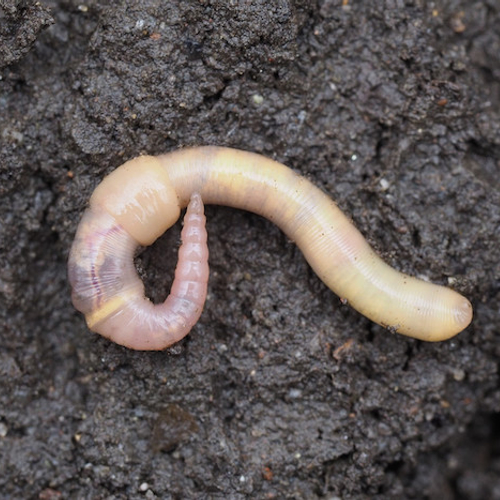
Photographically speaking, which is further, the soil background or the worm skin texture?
the soil background

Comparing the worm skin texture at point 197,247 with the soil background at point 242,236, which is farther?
the soil background at point 242,236

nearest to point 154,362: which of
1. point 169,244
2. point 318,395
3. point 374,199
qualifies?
point 169,244

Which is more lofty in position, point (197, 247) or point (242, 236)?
point (197, 247)

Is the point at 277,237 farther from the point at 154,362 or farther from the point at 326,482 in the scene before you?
the point at 326,482

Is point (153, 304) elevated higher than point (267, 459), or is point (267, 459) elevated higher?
point (153, 304)
